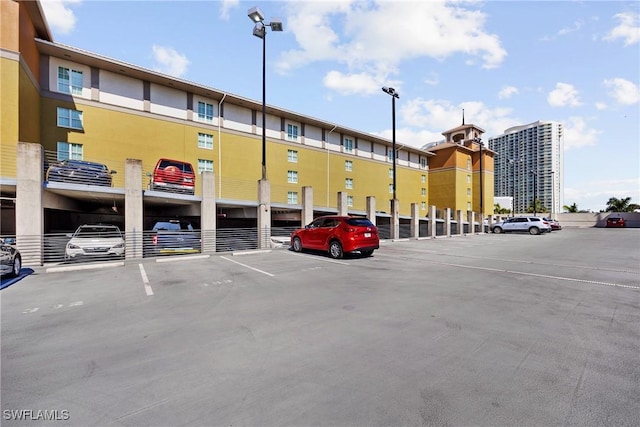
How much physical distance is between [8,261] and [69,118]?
1418 centimetres

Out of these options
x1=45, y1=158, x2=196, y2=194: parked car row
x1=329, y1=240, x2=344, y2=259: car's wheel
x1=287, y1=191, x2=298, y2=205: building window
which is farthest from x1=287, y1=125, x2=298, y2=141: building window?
x1=329, y1=240, x2=344, y2=259: car's wheel

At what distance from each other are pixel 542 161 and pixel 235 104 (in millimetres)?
67560

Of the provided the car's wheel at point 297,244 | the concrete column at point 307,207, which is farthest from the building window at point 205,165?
the car's wheel at point 297,244

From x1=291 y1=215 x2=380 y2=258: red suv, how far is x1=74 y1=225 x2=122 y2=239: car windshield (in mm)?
Answer: 8312

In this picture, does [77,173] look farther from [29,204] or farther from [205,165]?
[205,165]

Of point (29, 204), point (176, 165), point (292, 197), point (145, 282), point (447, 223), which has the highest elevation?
point (176, 165)

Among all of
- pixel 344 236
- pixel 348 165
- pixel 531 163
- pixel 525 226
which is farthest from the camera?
pixel 531 163

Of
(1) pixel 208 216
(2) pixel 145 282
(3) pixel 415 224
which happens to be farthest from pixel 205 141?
(3) pixel 415 224

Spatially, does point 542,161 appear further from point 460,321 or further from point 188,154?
point 460,321

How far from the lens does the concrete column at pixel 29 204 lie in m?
10.2

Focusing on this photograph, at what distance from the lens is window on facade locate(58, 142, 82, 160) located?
57.8 feet

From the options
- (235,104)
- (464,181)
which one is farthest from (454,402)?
(464,181)

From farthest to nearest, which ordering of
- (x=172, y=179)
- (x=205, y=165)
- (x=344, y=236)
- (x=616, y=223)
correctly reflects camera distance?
(x=616, y=223) → (x=205, y=165) → (x=172, y=179) → (x=344, y=236)

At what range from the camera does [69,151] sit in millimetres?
17875
